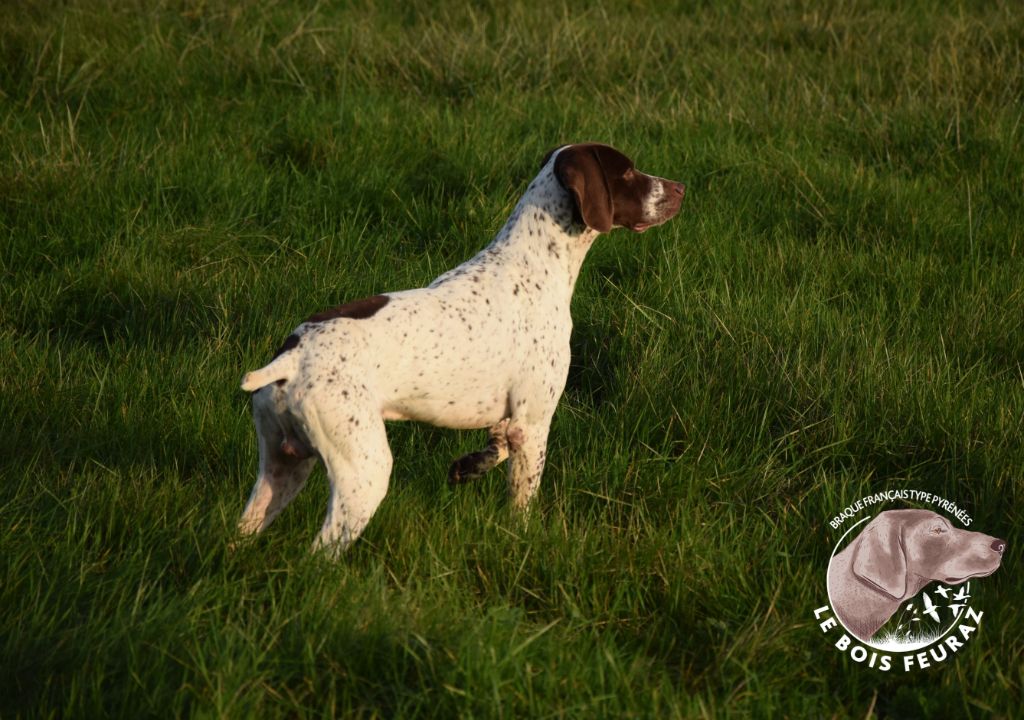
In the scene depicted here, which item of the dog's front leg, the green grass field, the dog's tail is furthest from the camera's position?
the dog's front leg

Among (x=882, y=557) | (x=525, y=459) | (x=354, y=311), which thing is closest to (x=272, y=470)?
(x=354, y=311)

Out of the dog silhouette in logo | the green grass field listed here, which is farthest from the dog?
the dog silhouette in logo

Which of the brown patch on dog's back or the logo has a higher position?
the brown patch on dog's back

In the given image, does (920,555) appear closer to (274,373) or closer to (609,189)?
(609,189)

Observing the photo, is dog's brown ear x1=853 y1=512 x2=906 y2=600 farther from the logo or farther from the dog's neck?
the dog's neck

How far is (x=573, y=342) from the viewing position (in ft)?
17.0

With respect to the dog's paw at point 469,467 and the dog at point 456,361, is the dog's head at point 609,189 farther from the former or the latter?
the dog's paw at point 469,467

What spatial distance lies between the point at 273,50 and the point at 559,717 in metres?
5.82

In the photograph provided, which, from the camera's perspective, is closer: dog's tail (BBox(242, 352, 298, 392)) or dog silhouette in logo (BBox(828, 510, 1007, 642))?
dog's tail (BBox(242, 352, 298, 392))

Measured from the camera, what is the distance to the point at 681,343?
4.96 m

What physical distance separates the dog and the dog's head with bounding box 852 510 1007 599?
1131mm

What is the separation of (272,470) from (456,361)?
664 mm

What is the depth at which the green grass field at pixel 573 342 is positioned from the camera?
305 cm

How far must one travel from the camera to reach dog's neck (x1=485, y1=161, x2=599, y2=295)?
4039 mm
